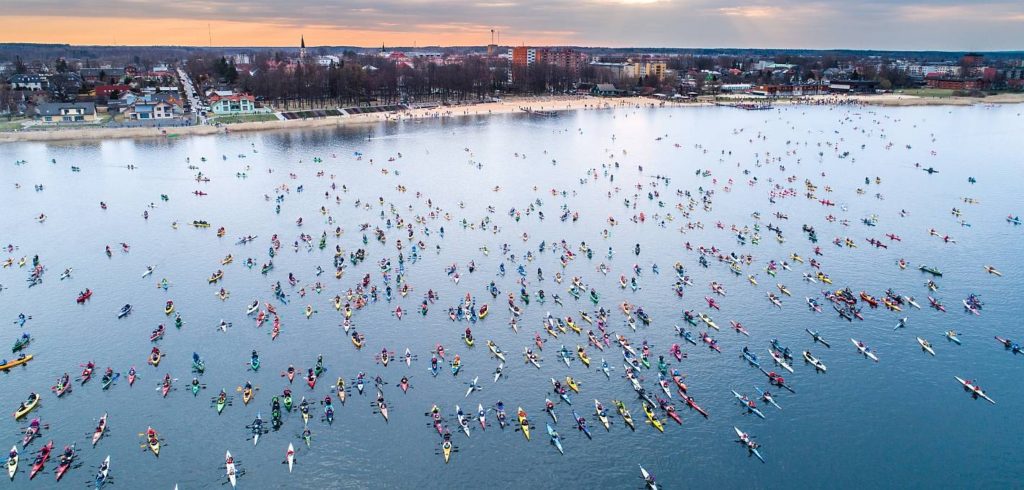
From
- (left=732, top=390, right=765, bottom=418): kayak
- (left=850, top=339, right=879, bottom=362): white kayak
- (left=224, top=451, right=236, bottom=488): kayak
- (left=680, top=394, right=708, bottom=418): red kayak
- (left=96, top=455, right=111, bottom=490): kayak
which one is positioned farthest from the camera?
(left=850, top=339, right=879, bottom=362): white kayak

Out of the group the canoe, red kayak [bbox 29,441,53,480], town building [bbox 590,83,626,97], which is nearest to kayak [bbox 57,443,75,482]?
red kayak [bbox 29,441,53,480]

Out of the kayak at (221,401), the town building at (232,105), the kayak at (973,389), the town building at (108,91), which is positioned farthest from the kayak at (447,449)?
the town building at (108,91)

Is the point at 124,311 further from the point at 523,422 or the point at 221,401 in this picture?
the point at 523,422

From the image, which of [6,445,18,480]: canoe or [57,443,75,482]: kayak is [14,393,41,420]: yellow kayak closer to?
[6,445,18,480]: canoe

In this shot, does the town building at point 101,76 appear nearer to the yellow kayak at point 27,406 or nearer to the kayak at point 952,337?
the yellow kayak at point 27,406

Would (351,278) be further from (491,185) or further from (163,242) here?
(491,185)
